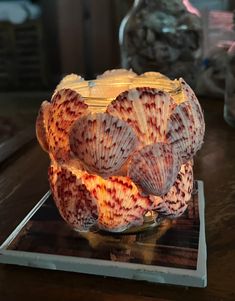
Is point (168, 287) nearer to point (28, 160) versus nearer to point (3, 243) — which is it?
point (3, 243)

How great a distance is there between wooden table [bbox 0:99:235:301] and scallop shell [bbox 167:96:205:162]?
0.29 ft

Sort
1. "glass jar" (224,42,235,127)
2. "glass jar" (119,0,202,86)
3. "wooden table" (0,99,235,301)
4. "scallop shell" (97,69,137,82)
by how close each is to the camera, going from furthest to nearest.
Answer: "glass jar" (119,0,202,86) → "glass jar" (224,42,235,127) → "scallop shell" (97,69,137,82) → "wooden table" (0,99,235,301)

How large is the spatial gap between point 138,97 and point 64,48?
1.74 meters

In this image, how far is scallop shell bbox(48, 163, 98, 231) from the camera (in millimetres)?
344

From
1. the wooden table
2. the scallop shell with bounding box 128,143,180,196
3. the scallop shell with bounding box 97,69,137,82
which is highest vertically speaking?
the scallop shell with bounding box 97,69,137,82

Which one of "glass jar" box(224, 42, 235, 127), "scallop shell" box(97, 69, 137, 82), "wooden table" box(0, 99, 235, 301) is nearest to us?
"wooden table" box(0, 99, 235, 301)

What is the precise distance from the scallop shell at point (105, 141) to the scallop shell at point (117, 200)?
0.02m

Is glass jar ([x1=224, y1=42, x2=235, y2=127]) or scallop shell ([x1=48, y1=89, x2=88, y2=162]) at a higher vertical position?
scallop shell ([x1=48, y1=89, x2=88, y2=162])

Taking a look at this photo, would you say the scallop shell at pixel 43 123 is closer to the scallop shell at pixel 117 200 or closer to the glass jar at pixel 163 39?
A: the scallop shell at pixel 117 200

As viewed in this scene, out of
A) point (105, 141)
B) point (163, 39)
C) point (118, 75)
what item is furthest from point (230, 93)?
point (105, 141)

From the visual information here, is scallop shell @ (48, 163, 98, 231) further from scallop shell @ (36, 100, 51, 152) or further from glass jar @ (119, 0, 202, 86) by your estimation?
glass jar @ (119, 0, 202, 86)

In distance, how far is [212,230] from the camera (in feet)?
1.34

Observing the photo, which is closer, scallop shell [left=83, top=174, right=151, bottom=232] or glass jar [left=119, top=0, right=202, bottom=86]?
scallop shell [left=83, top=174, right=151, bottom=232]

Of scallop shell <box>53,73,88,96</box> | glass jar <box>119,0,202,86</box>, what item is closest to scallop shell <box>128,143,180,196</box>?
scallop shell <box>53,73,88,96</box>
